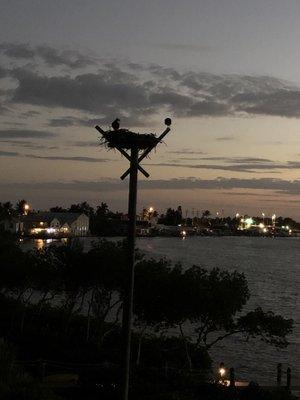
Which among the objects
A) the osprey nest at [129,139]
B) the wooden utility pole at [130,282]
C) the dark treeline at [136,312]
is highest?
the osprey nest at [129,139]

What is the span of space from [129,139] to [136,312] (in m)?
15.1

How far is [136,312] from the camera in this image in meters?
24.2

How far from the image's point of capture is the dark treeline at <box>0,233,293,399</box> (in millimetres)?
22078

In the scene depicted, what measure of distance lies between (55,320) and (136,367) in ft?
46.4

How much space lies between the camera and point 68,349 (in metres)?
25.5

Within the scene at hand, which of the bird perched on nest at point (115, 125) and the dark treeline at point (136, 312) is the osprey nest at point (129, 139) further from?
the dark treeline at point (136, 312)

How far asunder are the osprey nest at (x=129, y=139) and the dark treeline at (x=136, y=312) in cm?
731

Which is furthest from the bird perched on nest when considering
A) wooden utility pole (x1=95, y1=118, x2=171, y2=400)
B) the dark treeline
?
the dark treeline

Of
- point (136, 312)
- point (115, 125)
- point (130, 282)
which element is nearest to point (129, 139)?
point (115, 125)

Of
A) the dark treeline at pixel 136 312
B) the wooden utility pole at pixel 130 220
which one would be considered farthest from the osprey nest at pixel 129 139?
the dark treeline at pixel 136 312

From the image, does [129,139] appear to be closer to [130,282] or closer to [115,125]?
[115,125]

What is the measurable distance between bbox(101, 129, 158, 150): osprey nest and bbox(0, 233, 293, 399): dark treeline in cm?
731

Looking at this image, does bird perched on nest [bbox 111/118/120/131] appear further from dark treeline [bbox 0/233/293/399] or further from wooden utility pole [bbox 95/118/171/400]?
dark treeline [bbox 0/233/293/399]

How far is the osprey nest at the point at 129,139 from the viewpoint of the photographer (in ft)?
32.7
